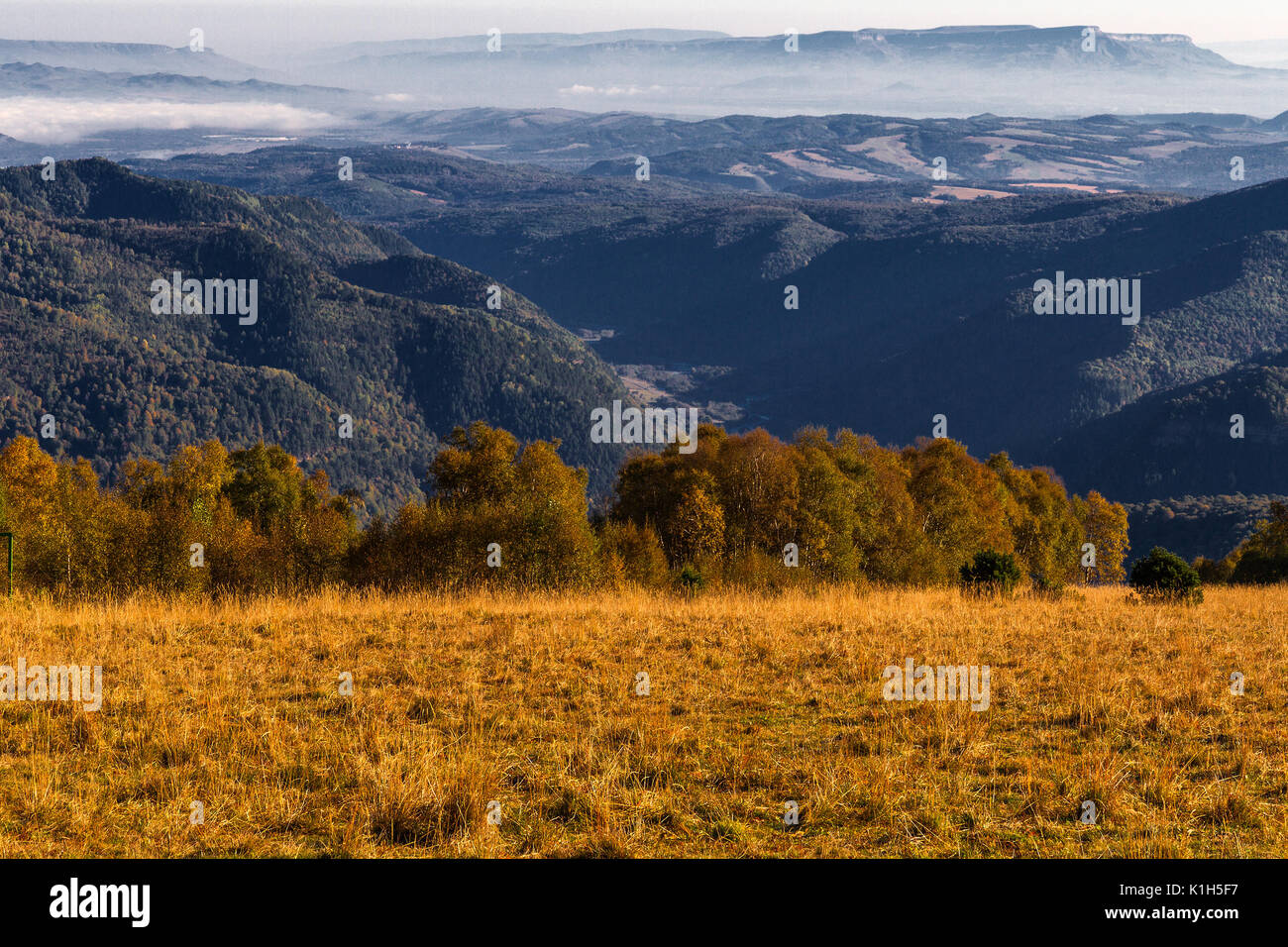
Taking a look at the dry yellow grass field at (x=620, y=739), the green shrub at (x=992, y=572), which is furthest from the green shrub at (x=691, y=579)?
the dry yellow grass field at (x=620, y=739)

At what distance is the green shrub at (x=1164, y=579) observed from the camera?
91.7 feet

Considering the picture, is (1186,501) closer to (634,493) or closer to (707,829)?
(634,493)

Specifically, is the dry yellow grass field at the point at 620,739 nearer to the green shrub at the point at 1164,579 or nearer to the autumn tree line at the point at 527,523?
the autumn tree line at the point at 527,523

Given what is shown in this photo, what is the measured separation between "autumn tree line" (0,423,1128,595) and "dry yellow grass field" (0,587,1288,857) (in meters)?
8.90

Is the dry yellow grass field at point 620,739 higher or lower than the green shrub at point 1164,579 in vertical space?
higher

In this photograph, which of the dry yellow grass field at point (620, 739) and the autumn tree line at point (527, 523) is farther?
the autumn tree line at point (527, 523)

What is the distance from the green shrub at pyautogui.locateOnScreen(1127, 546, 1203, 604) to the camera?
91.7 feet

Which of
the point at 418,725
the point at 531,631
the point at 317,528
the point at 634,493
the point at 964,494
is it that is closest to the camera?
the point at 418,725

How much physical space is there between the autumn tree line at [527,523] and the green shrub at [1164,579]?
7.84ft
